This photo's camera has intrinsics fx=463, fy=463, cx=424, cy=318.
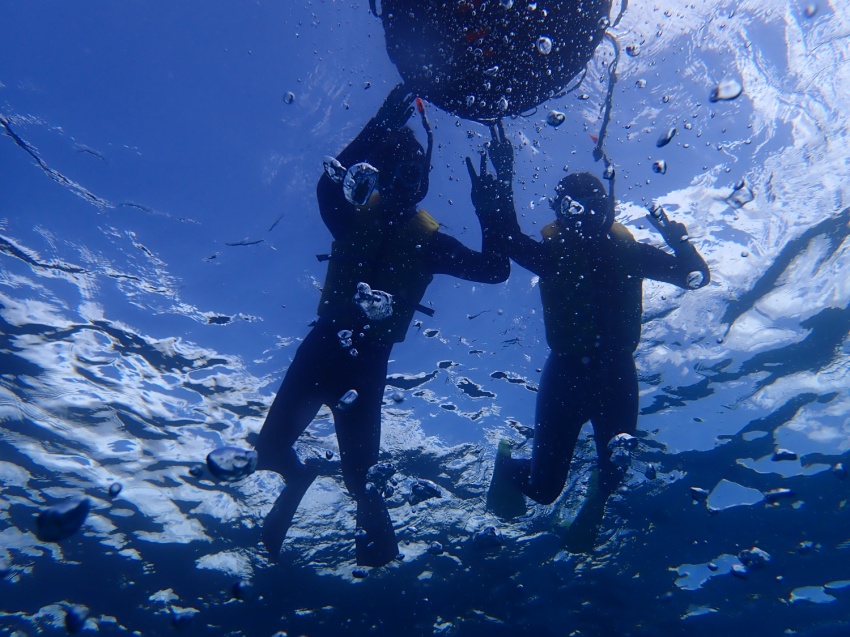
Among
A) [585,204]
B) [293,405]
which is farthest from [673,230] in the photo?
[293,405]

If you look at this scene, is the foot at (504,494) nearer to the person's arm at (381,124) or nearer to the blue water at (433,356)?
the blue water at (433,356)

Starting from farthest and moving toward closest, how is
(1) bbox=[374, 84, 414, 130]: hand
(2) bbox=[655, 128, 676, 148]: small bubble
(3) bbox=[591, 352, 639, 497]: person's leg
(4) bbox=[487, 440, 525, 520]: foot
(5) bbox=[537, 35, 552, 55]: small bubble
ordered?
(4) bbox=[487, 440, 525, 520]: foot → (3) bbox=[591, 352, 639, 497]: person's leg → (2) bbox=[655, 128, 676, 148]: small bubble → (1) bbox=[374, 84, 414, 130]: hand → (5) bbox=[537, 35, 552, 55]: small bubble

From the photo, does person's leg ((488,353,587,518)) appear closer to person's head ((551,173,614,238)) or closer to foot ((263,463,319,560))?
person's head ((551,173,614,238))

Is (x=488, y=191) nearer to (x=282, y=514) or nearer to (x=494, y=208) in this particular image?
(x=494, y=208)

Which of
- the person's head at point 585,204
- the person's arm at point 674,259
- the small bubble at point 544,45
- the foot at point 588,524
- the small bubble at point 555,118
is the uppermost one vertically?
the small bubble at point 555,118

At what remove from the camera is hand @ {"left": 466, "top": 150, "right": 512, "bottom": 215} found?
521cm

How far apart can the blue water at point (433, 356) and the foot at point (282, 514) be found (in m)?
4.06

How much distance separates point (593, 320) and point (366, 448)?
3.50 metres

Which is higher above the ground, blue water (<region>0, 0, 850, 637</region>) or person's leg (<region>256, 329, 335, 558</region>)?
blue water (<region>0, 0, 850, 637</region>)

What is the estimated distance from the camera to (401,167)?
17.6ft

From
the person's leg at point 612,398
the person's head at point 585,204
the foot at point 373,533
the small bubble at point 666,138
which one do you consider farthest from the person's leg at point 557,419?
the small bubble at point 666,138

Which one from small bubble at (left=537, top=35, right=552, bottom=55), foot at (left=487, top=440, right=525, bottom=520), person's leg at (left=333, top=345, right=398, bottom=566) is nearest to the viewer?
small bubble at (left=537, top=35, right=552, bottom=55)

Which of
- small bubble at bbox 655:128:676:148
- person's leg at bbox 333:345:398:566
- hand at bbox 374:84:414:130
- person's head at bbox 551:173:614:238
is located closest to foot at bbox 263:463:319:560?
person's leg at bbox 333:345:398:566

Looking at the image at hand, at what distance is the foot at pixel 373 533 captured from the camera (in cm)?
590
